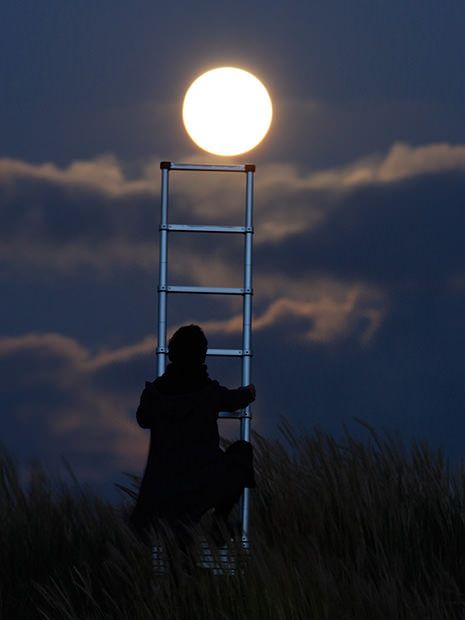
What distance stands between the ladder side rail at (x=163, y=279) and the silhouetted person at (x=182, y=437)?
2.47 ft

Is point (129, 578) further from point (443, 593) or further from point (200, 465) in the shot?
point (443, 593)

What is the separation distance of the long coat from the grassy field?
0.37m

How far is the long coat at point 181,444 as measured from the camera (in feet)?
27.6

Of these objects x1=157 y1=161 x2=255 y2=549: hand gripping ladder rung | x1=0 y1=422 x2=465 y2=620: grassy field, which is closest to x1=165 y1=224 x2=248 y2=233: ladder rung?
x1=157 y1=161 x2=255 y2=549: hand gripping ladder rung

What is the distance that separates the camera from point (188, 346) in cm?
832

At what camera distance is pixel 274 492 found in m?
10.3

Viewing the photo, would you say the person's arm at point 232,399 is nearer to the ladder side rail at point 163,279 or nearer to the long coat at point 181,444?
the long coat at point 181,444

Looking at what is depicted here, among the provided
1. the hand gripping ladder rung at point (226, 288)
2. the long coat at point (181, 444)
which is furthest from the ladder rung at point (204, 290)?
the long coat at point (181, 444)

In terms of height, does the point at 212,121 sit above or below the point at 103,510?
above

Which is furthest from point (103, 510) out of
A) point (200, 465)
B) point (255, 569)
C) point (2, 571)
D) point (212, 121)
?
point (212, 121)

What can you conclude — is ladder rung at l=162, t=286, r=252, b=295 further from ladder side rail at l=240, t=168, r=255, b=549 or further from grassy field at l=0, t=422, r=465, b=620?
grassy field at l=0, t=422, r=465, b=620

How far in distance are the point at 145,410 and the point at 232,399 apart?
66 cm

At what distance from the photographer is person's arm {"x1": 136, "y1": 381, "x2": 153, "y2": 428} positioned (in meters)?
8.48

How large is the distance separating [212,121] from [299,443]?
3191 millimetres
